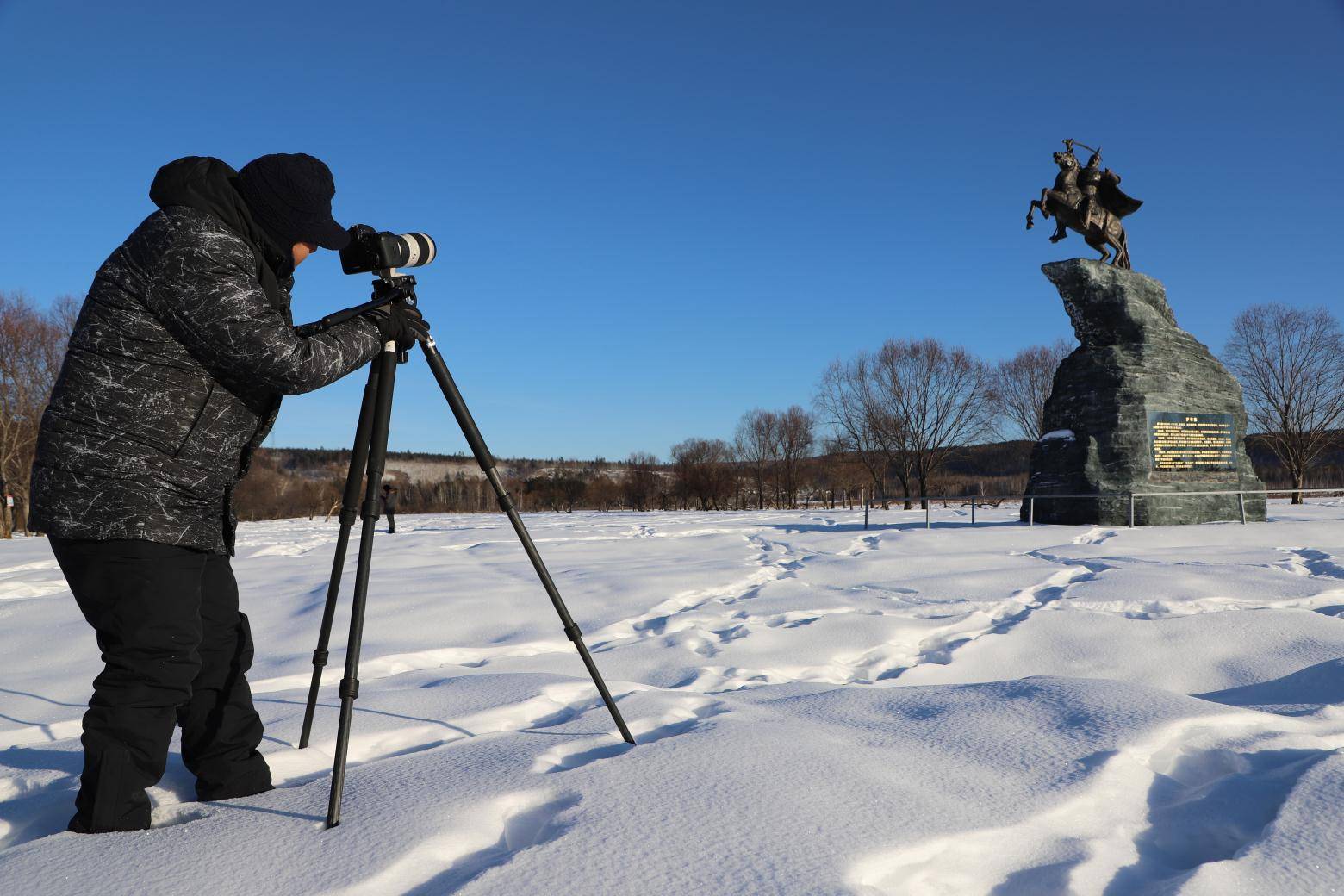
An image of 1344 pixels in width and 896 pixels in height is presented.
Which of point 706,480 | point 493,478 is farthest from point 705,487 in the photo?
point 493,478

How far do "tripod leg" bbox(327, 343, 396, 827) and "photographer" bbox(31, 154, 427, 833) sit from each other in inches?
4.2

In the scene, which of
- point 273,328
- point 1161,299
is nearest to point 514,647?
point 273,328

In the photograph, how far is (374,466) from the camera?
1870 millimetres

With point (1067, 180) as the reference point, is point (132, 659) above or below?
below

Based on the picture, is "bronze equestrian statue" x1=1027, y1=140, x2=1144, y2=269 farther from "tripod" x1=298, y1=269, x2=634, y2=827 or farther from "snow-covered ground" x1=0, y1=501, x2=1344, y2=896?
"tripod" x1=298, y1=269, x2=634, y2=827

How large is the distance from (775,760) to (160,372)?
166 cm

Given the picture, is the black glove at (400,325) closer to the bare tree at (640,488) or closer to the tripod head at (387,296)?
the tripod head at (387,296)

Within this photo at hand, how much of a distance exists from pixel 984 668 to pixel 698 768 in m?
2.28

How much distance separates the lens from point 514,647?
4.09 m

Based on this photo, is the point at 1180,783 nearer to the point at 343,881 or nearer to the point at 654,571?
the point at 343,881

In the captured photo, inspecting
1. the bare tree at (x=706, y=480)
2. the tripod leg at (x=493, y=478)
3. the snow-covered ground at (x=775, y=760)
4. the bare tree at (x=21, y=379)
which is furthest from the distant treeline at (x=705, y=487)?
the tripod leg at (x=493, y=478)

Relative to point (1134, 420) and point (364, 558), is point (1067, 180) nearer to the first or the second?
point (1134, 420)

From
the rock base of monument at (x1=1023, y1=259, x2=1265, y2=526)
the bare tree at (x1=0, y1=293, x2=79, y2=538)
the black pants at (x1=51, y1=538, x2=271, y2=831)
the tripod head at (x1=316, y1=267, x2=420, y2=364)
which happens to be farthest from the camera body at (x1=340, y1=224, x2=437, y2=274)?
the bare tree at (x1=0, y1=293, x2=79, y2=538)

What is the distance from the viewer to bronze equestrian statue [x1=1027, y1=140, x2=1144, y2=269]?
13.0 meters
